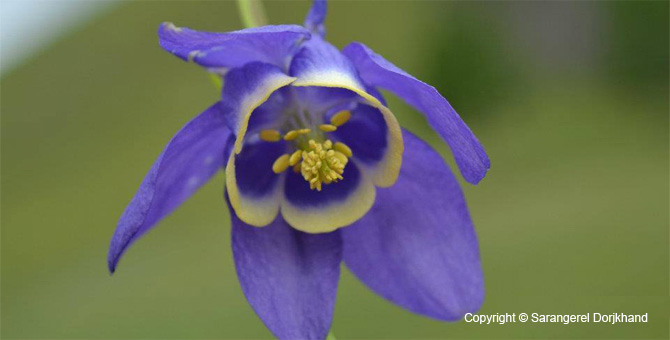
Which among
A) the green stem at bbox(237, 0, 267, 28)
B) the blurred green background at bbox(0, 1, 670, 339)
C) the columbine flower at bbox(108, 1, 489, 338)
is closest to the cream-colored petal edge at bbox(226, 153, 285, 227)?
the columbine flower at bbox(108, 1, 489, 338)

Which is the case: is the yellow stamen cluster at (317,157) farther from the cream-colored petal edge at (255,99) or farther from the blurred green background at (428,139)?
the blurred green background at (428,139)

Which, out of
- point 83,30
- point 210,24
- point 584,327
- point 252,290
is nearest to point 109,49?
point 83,30

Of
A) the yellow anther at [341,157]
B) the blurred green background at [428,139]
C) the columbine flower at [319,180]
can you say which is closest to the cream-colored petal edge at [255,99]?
the columbine flower at [319,180]

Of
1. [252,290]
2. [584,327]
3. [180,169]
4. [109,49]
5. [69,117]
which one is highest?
[109,49]

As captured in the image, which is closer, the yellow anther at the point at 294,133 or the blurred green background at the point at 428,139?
the yellow anther at the point at 294,133

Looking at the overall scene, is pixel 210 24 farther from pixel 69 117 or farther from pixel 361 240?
pixel 361 240

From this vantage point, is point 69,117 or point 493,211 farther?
point 69,117
